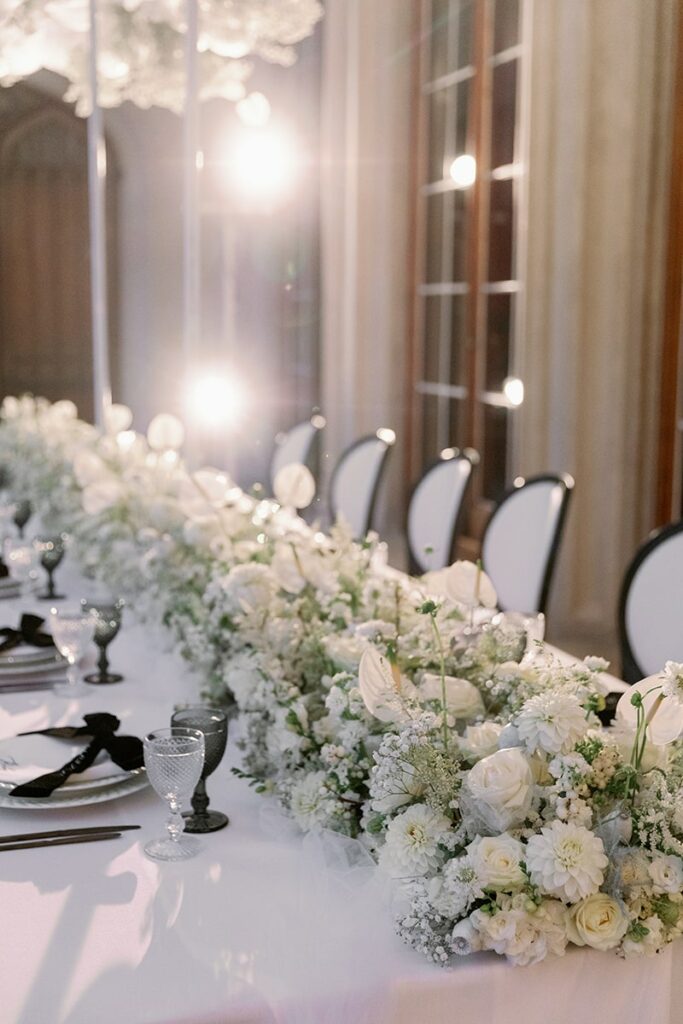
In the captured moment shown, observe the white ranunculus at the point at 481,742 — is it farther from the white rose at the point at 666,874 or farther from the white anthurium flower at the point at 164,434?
the white anthurium flower at the point at 164,434

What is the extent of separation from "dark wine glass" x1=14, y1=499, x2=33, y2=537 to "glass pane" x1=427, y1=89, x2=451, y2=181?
382cm

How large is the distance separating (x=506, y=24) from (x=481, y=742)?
16.1 ft

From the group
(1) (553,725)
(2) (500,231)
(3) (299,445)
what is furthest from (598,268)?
(1) (553,725)

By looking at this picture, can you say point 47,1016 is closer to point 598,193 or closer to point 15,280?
point 598,193

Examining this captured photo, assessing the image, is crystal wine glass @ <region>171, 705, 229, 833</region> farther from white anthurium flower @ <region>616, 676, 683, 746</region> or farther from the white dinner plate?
white anthurium flower @ <region>616, 676, 683, 746</region>

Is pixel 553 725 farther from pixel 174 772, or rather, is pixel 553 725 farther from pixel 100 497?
pixel 100 497

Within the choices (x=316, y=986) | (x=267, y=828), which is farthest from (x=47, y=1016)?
(x=267, y=828)

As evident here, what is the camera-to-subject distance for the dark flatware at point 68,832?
1425 mm

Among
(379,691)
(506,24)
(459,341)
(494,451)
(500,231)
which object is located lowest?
(494,451)

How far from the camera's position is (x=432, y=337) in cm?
674

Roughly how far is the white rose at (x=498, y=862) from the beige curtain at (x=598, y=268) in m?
3.83

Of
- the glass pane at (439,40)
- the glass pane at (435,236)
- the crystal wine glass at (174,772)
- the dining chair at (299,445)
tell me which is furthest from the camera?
the glass pane at (435,236)

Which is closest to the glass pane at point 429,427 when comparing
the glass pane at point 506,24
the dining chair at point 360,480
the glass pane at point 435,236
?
the glass pane at point 435,236

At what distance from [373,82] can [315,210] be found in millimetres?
790
